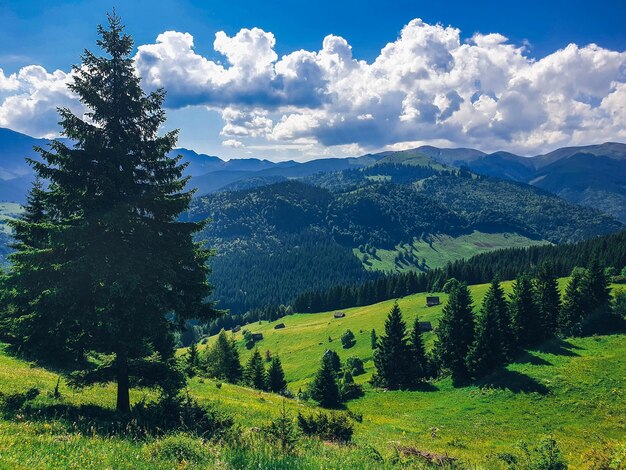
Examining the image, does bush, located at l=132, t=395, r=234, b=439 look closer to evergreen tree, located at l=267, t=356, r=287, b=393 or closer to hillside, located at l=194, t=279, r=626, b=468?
hillside, located at l=194, t=279, r=626, b=468

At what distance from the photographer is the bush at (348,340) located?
337 feet

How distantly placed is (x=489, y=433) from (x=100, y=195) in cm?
3414

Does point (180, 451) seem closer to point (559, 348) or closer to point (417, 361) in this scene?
point (417, 361)

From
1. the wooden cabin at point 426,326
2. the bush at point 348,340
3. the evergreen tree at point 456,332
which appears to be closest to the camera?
the evergreen tree at point 456,332

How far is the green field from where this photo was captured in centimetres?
855

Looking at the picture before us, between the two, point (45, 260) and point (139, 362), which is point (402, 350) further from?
point (45, 260)

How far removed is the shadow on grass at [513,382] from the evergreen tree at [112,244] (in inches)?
1562

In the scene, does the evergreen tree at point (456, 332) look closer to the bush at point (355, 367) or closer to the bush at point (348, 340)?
the bush at point (355, 367)

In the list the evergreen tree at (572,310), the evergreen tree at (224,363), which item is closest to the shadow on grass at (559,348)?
the evergreen tree at (572,310)

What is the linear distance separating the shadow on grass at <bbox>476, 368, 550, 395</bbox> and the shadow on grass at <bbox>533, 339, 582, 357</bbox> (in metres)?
8.08

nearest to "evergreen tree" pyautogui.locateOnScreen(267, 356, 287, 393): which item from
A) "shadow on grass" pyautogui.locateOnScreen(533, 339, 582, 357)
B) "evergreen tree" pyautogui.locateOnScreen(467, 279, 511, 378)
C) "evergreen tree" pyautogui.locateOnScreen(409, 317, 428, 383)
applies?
"evergreen tree" pyautogui.locateOnScreen(409, 317, 428, 383)

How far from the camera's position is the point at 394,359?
2197 inches

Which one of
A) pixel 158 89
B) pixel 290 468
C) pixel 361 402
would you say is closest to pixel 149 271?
pixel 158 89

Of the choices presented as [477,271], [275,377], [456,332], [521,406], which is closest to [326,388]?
[275,377]
